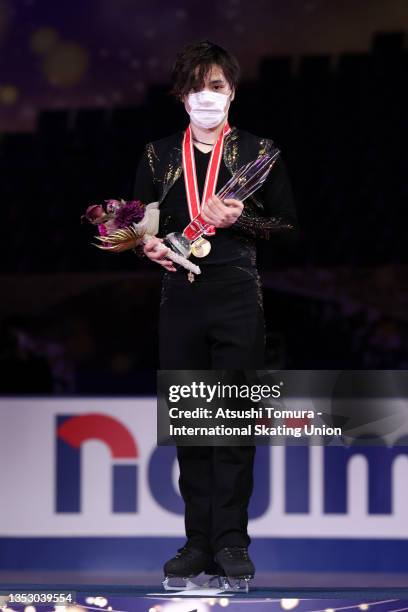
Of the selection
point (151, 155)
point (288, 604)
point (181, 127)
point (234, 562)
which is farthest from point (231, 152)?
point (181, 127)

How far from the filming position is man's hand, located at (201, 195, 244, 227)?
2.49 meters

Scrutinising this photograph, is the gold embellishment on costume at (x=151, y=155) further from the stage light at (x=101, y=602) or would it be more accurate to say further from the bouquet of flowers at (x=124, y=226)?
the stage light at (x=101, y=602)

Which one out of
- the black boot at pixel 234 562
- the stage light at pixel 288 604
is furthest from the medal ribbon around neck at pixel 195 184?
the stage light at pixel 288 604

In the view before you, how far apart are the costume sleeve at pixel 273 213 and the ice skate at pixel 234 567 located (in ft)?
2.70

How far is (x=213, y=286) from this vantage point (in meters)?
2.63

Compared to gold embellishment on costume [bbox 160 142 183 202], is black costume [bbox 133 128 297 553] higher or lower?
lower

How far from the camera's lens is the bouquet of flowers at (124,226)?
256 centimetres

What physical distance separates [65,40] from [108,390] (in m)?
2.97

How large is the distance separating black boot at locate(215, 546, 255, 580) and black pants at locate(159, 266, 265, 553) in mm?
20

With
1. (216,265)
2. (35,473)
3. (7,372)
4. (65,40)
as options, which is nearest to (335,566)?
(35,473)

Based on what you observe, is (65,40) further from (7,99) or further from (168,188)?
(168,188)

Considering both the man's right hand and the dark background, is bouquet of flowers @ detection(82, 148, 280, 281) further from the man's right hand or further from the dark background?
the dark background

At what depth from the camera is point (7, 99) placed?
8227 millimetres

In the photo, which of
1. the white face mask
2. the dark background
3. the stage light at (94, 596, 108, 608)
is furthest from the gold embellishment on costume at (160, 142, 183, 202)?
the dark background
